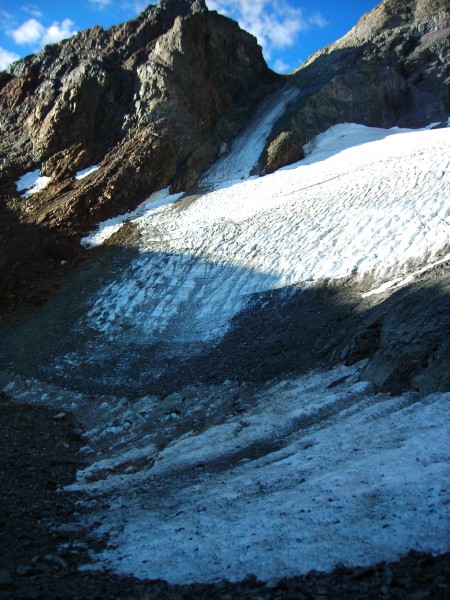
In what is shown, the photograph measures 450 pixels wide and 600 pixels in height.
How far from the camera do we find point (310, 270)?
17.1 metres

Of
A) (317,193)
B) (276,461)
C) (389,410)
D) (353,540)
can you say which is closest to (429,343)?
(389,410)

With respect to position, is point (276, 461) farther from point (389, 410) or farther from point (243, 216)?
point (243, 216)

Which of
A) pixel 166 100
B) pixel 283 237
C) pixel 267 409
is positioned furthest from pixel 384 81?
pixel 267 409

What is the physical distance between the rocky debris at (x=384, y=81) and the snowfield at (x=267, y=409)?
11.2ft

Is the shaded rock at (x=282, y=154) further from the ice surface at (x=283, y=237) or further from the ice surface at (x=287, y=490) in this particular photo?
the ice surface at (x=287, y=490)

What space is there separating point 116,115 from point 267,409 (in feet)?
76.5

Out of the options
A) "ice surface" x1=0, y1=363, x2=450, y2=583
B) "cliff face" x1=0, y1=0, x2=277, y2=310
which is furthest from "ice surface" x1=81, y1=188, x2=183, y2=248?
"ice surface" x1=0, y1=363, x2=450, y2=583

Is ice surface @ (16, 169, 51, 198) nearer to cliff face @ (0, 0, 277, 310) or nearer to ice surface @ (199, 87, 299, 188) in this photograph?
cliff face @ (0, 0, 277, 310)

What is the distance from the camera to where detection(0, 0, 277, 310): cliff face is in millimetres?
25344

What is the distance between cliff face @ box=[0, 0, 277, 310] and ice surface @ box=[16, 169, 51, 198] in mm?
372

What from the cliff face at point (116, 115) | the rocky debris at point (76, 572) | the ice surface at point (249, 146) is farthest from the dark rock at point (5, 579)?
the ice surface at point (249, 146)

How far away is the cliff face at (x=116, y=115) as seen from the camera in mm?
25344

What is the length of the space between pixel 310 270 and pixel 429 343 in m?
7.06

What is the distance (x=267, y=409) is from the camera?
1120 cm
